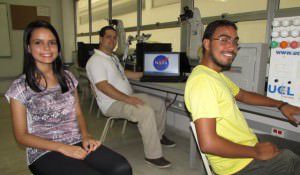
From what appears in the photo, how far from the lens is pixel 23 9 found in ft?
18.4

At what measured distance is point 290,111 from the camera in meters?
1.26

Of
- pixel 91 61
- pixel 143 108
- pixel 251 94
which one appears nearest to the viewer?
pixel 251 94

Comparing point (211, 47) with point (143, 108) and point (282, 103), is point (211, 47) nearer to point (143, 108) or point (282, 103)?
point (282, 103)

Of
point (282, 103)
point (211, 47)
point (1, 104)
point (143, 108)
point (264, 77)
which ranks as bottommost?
point (1, 104)

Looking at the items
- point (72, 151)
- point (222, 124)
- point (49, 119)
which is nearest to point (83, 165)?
point (72, 151)

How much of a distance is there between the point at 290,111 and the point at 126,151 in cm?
171

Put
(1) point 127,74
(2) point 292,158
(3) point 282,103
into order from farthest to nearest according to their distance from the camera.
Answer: (1) point 127,74 < (3) point 282,103 < (2) point 292,158

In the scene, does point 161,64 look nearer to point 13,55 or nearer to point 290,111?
point 290,111

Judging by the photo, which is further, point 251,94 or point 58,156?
point 251,94

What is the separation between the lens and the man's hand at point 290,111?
1.23m

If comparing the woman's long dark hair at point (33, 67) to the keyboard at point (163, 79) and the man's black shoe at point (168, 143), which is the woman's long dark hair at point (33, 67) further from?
the man's black shoe at point (168, 143)

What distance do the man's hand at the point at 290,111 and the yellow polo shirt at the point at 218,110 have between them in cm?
25

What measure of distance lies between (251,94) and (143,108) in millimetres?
1032

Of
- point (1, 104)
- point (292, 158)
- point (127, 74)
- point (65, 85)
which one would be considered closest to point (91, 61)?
point (127, 74)
